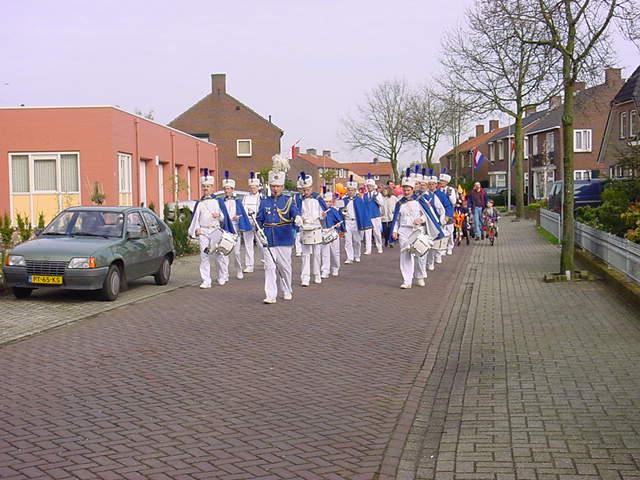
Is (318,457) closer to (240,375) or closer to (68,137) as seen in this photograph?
(240,375)

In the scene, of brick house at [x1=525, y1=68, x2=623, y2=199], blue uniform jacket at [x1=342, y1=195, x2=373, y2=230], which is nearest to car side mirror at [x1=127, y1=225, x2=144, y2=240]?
blue uniform jacket at [x1=342, y1=195, x2=373, y2=230]

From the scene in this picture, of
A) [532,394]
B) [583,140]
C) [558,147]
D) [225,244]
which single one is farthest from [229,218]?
[583,140]

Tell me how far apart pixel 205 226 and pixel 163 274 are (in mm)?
1215

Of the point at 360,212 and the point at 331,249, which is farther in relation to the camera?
the point at 360,212

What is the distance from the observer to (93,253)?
12.8 metres

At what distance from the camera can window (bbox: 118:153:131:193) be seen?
30.5 meters

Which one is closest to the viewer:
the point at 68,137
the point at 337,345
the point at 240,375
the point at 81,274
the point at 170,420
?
the point at 170,420

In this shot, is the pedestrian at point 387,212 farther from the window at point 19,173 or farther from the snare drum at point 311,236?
the window at point 19,173

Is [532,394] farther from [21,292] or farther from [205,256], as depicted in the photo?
Result: [205,256]

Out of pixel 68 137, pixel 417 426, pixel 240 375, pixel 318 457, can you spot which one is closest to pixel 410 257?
pixel 240 375

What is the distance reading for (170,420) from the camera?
6.30 meters

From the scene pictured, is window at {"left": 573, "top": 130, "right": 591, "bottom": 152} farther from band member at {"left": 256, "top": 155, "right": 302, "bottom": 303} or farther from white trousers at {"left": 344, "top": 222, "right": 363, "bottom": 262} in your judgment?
band member at {"left": 256, "top": 155, "right": 302, "bottom": 303}

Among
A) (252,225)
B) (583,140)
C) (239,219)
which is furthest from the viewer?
(583,140)

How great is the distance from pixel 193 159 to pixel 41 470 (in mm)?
38997
